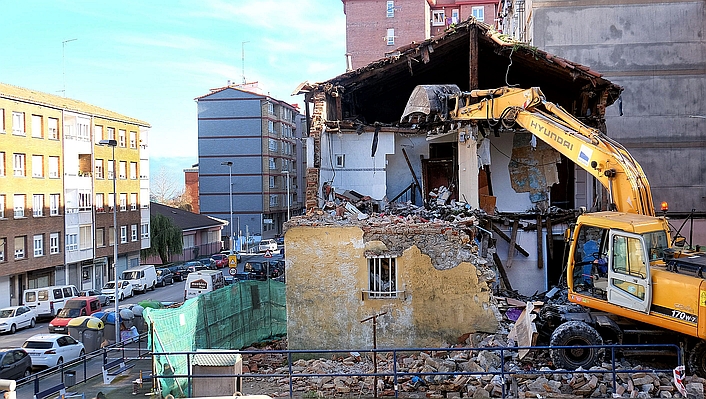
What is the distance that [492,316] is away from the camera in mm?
14875

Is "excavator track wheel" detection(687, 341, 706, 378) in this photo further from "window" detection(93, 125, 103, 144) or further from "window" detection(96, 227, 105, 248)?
"window" detection(93, 125, 103, 144)

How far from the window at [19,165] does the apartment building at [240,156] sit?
89.7 feet

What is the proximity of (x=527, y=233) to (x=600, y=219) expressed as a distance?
7.40m

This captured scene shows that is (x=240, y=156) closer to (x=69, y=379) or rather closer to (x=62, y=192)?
(x=62, y=192)

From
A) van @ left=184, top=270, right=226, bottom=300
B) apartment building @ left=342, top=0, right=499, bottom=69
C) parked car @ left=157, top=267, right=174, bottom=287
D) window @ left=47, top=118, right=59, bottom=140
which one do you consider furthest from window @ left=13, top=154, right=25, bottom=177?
apartment building @ left=342, top=0, right=499, bottom=69

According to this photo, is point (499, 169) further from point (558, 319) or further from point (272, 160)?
point (272, 160)

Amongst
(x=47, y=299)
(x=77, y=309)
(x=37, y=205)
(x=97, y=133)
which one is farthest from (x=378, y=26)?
(x=77, y=309)

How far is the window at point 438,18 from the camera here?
215 feet

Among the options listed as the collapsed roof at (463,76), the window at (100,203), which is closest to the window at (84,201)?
the window at (100,203)

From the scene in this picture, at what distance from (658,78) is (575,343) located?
17.6 meters

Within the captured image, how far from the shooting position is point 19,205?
108 ft

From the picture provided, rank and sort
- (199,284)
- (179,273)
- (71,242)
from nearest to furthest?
(199,284)
(71,242)
(179,273)

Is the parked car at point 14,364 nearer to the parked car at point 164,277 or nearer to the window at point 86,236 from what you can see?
the window at point 86,236

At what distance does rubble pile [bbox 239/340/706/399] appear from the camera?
10617 millimetres
